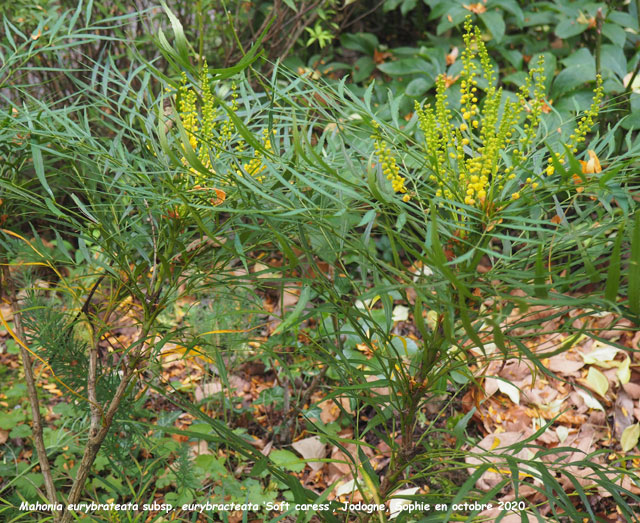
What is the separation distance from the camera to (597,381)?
144 cm

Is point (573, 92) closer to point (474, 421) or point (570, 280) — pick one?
point (474, 421)

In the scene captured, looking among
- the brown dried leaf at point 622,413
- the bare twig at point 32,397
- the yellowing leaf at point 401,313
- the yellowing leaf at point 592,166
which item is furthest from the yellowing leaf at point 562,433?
the bare twig at point 32,397

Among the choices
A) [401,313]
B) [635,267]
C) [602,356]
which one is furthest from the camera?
[401,313]

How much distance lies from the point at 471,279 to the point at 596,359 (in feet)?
3.98

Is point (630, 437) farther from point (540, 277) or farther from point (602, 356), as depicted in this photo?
point (540, 277)

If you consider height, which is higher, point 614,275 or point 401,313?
point 614,275

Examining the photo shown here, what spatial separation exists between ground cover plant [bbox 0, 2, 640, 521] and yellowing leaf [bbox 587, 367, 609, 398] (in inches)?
0.4

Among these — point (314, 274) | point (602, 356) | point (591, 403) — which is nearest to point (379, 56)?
point (602, 356)

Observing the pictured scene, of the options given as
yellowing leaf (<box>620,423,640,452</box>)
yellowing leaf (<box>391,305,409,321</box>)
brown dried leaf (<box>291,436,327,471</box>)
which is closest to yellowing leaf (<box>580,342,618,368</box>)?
yellowing leaf (<box>620,423,640,452</box>)

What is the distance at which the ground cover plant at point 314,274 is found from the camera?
487 millimetres

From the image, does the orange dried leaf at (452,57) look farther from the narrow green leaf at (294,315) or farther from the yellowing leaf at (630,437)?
the narrow green leaf at (294,315)

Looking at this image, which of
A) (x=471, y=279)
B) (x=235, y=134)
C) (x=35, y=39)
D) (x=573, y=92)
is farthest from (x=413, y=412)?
(x=573, y=92)

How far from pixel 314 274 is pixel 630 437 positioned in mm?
1002

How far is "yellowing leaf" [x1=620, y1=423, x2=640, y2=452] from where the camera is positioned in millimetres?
1275
